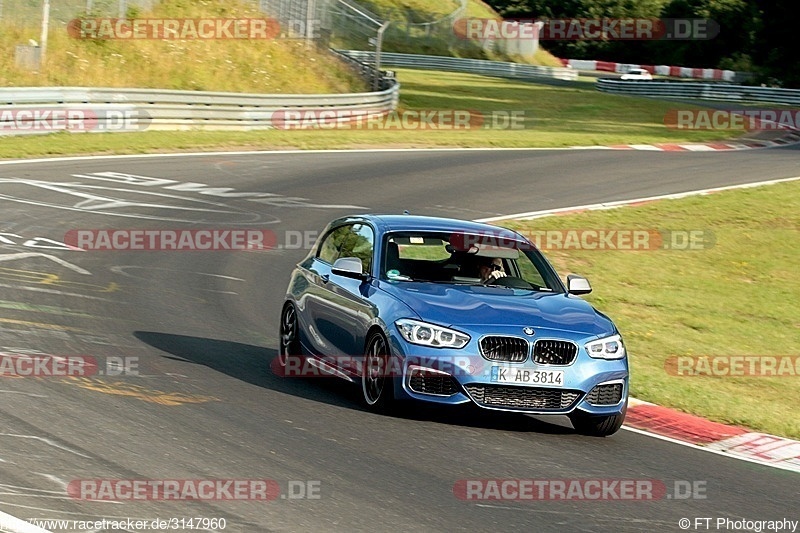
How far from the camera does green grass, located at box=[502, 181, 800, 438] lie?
39.8 ft

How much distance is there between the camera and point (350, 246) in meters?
11.3

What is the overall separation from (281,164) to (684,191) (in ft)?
28.0

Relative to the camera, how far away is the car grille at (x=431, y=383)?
9.37m

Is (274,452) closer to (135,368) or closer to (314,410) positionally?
(314,410)

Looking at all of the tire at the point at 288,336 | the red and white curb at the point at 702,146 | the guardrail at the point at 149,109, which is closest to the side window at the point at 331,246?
the tire at the point at 288,336

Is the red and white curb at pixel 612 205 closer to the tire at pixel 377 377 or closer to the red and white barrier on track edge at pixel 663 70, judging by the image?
the tire at pixel 377 377

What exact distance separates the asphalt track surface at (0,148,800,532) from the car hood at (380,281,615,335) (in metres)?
0.81

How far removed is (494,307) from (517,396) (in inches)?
30.5

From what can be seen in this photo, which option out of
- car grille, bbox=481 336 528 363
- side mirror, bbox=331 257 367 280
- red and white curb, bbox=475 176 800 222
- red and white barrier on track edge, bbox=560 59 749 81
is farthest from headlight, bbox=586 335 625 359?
red and white barrier on track edge, bbox=560 59 749 81

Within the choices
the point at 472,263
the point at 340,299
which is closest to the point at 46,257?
the point at 340,299

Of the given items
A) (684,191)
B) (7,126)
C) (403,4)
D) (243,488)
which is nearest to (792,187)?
(684,191)

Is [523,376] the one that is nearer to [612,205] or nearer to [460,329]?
[460,329]

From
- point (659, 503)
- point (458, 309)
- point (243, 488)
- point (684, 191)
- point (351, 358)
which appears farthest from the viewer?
point (684, 191)

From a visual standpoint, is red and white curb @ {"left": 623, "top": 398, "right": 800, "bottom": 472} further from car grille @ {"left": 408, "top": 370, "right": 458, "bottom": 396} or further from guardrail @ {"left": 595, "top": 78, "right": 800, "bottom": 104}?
guardrail @ {"left": 595, "top": 78, "right": 800, "bottom": 104}
